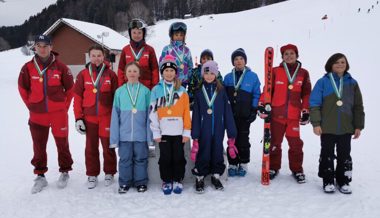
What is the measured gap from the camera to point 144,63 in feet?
15.8

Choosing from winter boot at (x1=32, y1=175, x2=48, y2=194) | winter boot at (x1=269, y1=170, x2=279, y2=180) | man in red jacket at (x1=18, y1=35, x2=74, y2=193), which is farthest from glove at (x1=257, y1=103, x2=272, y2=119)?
winter boot at (x1=32, y1=175, x2=48, y2=194)

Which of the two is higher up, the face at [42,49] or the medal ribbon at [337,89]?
the face at [42,49]

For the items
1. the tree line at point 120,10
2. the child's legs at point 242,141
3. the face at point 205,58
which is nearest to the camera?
the child's legs at point 242,141

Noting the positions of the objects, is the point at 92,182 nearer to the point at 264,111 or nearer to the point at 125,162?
the point at 125,162

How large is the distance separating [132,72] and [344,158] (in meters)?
3.19

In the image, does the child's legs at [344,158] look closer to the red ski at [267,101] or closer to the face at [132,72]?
the red ski at [267,101]

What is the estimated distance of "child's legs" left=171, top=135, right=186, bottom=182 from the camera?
13.7 ft

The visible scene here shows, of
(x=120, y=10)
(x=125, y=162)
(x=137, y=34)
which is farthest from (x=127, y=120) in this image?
(x=120, y=10)

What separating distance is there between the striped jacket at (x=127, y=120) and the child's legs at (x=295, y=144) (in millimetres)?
2097

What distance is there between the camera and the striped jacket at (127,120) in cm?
420

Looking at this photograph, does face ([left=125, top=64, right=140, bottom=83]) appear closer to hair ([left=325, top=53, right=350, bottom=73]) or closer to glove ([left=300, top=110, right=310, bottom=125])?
glove ([left=300, top=110, right=310, bottom=125])

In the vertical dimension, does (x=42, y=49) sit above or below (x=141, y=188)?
above

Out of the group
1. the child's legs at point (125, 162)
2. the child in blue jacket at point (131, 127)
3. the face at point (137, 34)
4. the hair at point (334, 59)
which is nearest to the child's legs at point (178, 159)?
the child in blue jacket at point (131, 127)

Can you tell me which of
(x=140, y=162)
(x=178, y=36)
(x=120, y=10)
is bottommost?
(x=140, y=162)
